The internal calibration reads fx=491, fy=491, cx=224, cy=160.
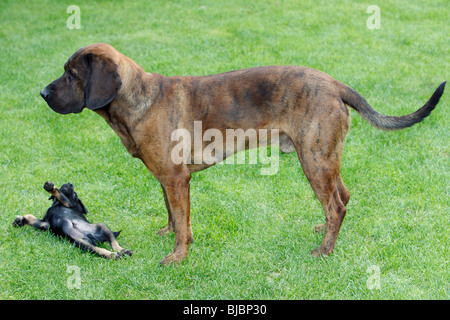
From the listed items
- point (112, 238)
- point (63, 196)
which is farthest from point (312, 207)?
point (63, 196)

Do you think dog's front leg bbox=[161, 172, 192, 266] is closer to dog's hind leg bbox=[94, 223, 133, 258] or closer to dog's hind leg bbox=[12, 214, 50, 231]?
dog's hind leg bbox=[94, 223, 133, 258]

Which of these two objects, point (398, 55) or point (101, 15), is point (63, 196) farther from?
point (101, 15)

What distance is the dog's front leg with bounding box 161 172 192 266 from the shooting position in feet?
13.4

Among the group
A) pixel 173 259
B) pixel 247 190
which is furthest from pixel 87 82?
pixel 247 190

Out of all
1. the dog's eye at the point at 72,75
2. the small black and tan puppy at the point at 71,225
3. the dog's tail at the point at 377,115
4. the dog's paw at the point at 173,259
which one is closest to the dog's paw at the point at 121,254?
the small black and tan puppy at the point at 71,225

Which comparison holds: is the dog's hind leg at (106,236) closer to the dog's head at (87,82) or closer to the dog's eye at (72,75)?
the dog's head at (87,82)

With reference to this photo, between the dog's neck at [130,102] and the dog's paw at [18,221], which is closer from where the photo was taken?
the dog's neck at [130,102]

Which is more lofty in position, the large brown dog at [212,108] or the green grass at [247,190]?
the large brown dog at [212,108]

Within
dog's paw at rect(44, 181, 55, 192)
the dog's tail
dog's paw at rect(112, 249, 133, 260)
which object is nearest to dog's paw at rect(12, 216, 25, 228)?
dog's paw at rect(44, 181, 55, 192)

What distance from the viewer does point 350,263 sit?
13.5 ft

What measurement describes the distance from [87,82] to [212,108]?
102 cm

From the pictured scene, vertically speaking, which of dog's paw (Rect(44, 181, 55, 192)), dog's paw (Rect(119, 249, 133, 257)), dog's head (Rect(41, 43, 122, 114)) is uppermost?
dog's head (Rect(41, 43, 122, 114))

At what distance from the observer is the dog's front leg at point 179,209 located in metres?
4.07

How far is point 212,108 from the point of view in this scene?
13.5ft
